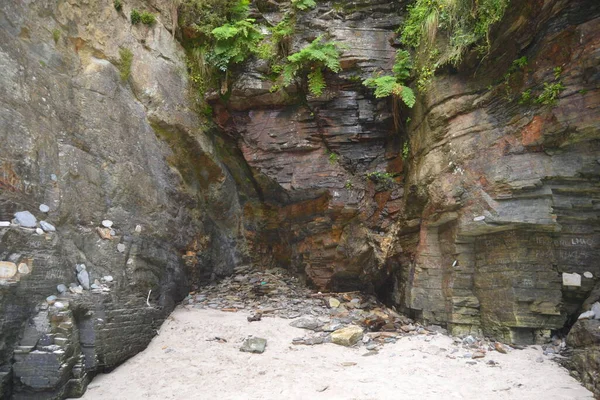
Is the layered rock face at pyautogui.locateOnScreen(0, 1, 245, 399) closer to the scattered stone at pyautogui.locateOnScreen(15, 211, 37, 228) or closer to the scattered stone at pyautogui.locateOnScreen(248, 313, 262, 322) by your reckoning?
the scattered stone at pyautogui.locateOnScreen(15, 211, 37, 228)

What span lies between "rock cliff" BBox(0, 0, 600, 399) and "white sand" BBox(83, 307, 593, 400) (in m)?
0.39

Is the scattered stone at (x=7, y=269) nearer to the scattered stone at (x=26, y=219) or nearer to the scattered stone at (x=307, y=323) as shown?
the scattered stone at (x=26, y=219)

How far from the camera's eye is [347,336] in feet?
19.6

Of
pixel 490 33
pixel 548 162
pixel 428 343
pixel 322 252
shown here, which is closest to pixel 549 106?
pixel 548 162

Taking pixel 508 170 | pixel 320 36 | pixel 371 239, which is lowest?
pixel 371 239

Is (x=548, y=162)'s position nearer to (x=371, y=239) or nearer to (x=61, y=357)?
(x=371, y=239)

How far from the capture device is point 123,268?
5.71m

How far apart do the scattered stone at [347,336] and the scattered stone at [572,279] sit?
3360 mm

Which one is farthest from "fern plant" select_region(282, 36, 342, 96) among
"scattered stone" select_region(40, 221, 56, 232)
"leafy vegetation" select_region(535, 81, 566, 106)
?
"scattered stone" select_region(40, 221, 56, 232)

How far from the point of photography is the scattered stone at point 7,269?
406 centimetres

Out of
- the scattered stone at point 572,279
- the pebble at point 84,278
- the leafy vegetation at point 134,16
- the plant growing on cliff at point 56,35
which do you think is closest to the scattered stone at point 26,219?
the pebble at point 84,278

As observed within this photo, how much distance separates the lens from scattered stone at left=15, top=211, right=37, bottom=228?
14.4 feet

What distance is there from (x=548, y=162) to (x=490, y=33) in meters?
2.29

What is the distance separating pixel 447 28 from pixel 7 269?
25.5 feet
